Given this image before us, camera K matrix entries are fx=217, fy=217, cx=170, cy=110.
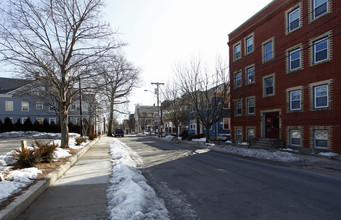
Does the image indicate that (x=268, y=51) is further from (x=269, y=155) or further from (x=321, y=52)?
(x=269, y=155)

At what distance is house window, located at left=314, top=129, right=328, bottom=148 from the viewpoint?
13.6m

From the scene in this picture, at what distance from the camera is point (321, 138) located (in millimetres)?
13938

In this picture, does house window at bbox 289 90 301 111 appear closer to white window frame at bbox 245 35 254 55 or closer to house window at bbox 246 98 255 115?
house window at bbox 246 98 255 115

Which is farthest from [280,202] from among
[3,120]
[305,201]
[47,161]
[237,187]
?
[3,120]

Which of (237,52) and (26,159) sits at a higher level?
(237,52)

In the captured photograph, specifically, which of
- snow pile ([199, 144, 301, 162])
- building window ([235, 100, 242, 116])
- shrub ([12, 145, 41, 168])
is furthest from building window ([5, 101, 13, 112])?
snow pile ([199, 144, 301, 162])

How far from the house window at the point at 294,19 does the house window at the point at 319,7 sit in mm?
1222

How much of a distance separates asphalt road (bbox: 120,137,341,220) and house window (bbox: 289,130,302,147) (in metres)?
7.70

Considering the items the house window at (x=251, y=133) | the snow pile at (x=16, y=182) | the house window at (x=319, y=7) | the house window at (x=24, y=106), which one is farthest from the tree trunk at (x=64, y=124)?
the house window at (x=24, y=106)

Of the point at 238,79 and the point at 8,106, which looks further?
the point at 8,106

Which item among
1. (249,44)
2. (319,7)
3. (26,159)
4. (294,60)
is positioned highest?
(319,7)

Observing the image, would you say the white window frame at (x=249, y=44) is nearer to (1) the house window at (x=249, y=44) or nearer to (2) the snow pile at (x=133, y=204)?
(1) the house window at (x=249, y=44)

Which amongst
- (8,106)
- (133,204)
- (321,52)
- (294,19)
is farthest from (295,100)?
(8,106)

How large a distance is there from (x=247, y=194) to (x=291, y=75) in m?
→ 13.2
